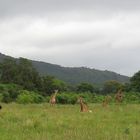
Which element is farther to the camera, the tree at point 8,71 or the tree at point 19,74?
the tree at point 8,71

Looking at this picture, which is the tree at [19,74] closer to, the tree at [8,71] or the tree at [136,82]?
the tree at [8,71]

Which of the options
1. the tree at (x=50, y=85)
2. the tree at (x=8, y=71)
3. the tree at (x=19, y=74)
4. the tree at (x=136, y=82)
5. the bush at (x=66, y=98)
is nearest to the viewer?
the bush at (x=66, y=98)

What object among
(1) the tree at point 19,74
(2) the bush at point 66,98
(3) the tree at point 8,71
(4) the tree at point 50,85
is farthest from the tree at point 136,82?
(3) the tree at point 8,71

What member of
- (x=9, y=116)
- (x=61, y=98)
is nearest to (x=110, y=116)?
(x=9, y=116)

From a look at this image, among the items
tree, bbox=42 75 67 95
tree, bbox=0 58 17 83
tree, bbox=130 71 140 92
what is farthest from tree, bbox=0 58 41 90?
tree, bbox=130 71 140 92

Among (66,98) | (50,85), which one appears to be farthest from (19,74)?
(66,98)

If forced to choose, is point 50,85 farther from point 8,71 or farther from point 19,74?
point 8,71

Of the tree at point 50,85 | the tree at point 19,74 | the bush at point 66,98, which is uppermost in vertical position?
the tree at point 19,74

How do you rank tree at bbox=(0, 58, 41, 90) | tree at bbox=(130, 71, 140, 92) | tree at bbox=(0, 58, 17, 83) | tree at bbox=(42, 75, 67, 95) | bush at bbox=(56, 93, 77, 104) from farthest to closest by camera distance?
1. tree at bbox=(0, 58, 17, 83)
2. tree at bbox=(0, 58, 41, 90)
3. tree at bbox=(42, 75, 67, 95)
4. tree at bbox=(130, 71, 140, 92)
5. bush at bbox=(56, 93, 77, 104)

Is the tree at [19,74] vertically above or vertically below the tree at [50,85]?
above

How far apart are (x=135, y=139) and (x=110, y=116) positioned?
25.4 feet

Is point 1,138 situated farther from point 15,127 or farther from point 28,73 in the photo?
point 28,73

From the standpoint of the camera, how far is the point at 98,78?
628 feet

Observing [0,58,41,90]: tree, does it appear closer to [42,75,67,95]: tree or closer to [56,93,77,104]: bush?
[42,75,67,95]: tree
